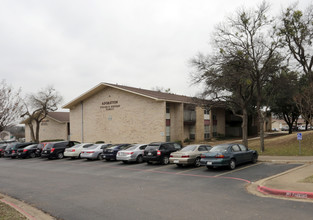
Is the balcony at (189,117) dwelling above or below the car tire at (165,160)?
above

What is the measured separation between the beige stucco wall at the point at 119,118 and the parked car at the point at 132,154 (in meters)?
11.8

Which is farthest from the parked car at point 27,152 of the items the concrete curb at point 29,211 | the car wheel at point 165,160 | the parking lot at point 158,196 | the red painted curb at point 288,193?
the red painted curb at point 288,193

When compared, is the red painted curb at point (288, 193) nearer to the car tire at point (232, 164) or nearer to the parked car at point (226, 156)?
the parked car at point (226, 156)

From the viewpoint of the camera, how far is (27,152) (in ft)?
90.1

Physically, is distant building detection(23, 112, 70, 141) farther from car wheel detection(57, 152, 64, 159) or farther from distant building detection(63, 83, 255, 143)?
car wheel detection(57, 152, 64, 159)

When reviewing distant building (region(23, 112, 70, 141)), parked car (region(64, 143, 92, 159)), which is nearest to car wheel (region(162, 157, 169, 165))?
parked car (region(64, 143, 92, 159))

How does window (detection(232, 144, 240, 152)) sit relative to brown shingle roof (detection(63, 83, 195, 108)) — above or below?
below

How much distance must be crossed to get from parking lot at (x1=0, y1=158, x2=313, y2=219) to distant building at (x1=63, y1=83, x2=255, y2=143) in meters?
17.9

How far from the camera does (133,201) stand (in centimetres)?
862

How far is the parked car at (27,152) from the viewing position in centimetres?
2723

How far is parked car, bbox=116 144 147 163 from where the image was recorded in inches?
740

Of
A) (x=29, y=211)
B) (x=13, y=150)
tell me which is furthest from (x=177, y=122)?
(x=29, y=211)

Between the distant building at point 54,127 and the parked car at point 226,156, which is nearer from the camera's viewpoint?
the parked car at point 226,156

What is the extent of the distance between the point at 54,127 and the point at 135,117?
23455 mm
